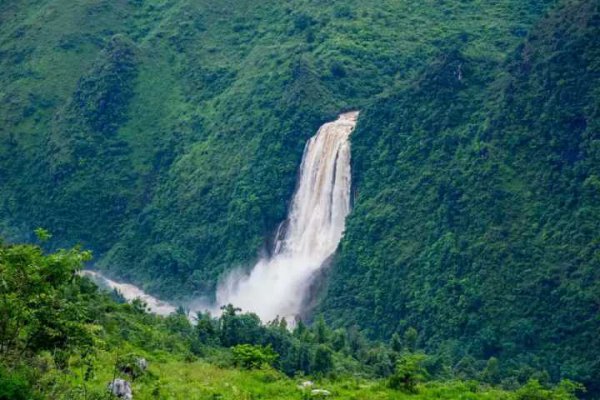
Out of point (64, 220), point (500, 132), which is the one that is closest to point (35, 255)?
point (500, 132)

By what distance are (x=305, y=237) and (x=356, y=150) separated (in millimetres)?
4415

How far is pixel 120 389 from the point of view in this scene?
571 inches

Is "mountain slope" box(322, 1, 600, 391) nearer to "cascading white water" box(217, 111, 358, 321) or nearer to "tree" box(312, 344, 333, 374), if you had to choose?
"cascading white water" box(217, 111, 358, 321)

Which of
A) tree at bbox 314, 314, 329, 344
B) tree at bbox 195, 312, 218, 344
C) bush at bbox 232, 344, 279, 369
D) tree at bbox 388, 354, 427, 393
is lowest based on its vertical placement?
tree at bbox 388, 354, 427, 393

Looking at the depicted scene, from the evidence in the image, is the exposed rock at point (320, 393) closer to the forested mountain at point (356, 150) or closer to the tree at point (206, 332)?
the tree at point (206, 332)

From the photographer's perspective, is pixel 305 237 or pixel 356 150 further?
pixel 305 237

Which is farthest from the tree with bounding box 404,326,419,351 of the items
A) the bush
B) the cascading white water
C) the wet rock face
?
the wet rock face

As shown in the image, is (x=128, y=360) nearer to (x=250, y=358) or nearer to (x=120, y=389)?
(x=120, y=389)

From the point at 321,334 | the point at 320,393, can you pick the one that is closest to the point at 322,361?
the point at 320,393

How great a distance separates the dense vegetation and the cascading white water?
17641 mm

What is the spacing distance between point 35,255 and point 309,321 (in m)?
26.6

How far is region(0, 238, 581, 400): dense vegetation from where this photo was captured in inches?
540

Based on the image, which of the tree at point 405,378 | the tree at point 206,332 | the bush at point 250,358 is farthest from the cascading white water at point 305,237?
the tree at point 405,378

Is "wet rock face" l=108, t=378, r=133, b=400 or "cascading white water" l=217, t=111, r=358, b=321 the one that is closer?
"wet rock face" l=108, t=378, r=133, b=400
